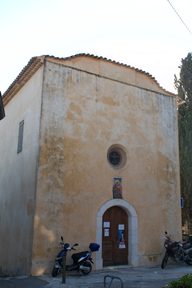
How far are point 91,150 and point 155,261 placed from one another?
16.4 ft

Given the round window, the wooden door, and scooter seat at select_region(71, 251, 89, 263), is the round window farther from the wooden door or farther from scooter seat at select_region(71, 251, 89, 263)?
scooter seat at select_region(71, 251, 89, 263)

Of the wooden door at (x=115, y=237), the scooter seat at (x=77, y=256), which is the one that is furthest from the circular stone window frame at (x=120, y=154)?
the scooter seat at (x=77, y=256)

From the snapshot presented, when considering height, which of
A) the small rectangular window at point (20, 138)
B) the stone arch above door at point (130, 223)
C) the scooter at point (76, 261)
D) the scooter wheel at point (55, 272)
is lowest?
the scooter wheel at point (55, 272)

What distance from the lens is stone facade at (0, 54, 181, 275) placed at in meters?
9.21

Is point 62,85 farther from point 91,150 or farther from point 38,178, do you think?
point 38,178

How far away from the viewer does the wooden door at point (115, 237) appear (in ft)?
33.4

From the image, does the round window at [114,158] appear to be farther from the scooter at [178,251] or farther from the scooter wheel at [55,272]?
the scooter wheel at [55,272]

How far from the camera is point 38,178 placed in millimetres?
9055

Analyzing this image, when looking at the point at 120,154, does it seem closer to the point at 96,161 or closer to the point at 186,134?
the point at 96,161

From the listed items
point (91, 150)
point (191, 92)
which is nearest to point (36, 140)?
point (91, 150)

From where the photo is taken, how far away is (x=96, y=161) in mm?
10320

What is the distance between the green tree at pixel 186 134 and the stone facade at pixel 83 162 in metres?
5.01

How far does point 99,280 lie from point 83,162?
3.84 meters

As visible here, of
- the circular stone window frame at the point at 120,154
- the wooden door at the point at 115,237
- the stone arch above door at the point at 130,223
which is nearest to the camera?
the stone arch above door at the point at 130,223
